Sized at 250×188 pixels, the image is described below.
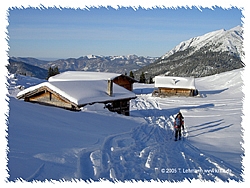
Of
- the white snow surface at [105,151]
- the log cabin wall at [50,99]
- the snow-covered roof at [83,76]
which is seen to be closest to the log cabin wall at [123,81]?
the snow-covered roof at [83,76]

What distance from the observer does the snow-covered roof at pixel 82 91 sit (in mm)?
17844

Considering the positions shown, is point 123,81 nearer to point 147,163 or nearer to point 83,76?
point 83,76

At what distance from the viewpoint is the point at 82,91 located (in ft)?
63.9

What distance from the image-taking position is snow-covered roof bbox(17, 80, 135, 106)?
17.8 meters

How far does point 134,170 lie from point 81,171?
1612 mm

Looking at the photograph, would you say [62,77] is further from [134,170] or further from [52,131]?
[134,170]

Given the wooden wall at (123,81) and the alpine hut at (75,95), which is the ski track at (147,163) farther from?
the wooden wall at (123,81)

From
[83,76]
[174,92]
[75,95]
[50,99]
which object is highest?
[83,76]

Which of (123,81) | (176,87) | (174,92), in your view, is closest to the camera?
(123,81)

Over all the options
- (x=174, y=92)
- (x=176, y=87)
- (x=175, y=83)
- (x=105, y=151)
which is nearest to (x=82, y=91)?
(x=105, y=151)

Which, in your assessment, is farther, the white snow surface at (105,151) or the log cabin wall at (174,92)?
the log cabin wall at (174,92)

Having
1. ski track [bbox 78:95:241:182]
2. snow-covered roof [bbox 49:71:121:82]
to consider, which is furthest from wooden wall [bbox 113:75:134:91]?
ski track [bbox 78:95:241:182]

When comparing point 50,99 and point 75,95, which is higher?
point 75,95

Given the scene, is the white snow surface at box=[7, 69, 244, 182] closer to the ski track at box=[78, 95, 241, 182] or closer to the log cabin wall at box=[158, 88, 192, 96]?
the ski track at box=[78, 95, 241, 182]
